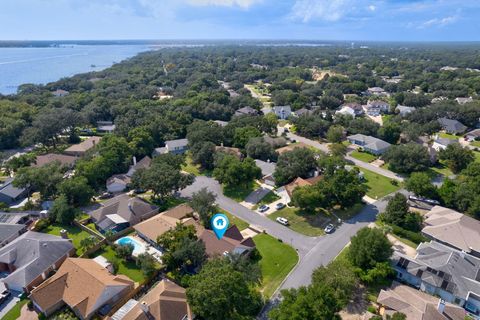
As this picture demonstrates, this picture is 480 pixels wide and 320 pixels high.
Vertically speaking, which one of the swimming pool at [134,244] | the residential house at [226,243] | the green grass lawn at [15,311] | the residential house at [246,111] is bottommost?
the green grass lawn at [15,311]

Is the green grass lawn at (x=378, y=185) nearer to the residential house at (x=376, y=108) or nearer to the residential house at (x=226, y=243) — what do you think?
the residential house at (x=226, y=243)

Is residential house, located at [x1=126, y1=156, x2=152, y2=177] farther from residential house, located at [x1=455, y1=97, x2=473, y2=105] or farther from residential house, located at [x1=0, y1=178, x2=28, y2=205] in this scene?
residential house, located at [x1=455, y1=97, x2=473, y2=105]

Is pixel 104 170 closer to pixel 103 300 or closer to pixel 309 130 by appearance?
pixel 103 300

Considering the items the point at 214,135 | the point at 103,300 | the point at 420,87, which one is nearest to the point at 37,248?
the point at 103,300

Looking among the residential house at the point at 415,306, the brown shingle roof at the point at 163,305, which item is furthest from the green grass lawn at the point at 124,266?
the residential house at the point at 415,306

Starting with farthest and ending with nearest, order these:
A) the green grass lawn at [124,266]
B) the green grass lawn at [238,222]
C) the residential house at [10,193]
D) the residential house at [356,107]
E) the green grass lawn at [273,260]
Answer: the residential house at [356,107] → the residential house at [10,193] → the green grass lawn at [238,222] → the green grass lawn at [124,266] → the green grass lawn at [273,260]

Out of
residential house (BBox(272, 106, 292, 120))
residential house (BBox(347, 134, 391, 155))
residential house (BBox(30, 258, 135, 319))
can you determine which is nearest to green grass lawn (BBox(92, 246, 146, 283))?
residential house (BBox(30, 258, 135, 319))

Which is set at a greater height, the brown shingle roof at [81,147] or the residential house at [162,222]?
the residential house at [162,222]
